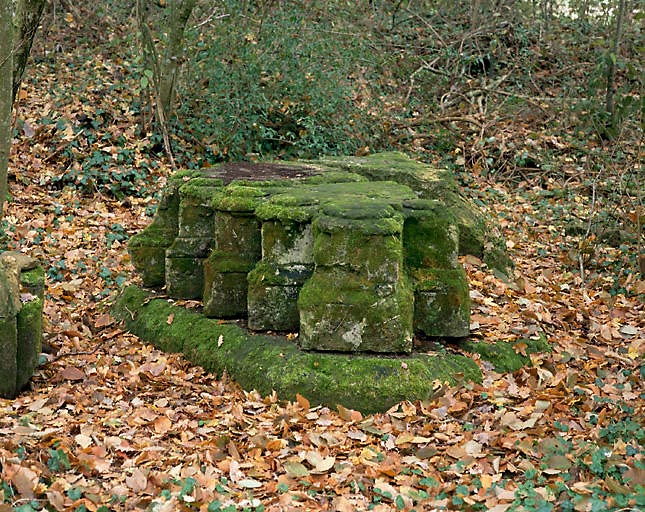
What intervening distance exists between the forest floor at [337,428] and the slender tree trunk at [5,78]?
4.90ft

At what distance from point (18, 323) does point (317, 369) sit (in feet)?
6.49

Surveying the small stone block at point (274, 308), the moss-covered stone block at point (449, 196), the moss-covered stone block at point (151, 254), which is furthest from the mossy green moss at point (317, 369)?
the moss-covered stone block at point (449, 196)

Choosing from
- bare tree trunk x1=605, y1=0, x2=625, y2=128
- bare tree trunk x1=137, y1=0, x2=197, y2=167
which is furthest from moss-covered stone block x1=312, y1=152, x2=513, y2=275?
bare tree trunk x1=605, y1=0, x2=625, y2=128

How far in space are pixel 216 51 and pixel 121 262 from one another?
413cm

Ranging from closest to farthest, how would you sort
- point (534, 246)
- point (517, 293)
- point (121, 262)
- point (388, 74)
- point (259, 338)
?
point (259, 338), point (517, 293), point (121, 262), point (534, 246), point (388, 74)

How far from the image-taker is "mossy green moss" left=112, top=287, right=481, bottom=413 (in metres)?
5.14

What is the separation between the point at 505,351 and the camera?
19.7 ft

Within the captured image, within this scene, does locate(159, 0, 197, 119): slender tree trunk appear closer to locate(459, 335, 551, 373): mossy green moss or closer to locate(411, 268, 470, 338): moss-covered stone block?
locate(411, 268, 470, 338): moss-covered stone block

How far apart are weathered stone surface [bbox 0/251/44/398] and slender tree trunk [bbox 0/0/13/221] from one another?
55 cm

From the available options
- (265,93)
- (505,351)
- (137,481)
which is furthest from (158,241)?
(265,93)

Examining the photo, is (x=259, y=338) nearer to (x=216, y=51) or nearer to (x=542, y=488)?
(x=542, y=488)

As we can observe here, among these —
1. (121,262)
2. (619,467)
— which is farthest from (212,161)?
(619,467)

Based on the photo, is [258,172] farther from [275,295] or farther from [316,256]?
[316,256]

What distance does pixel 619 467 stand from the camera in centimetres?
410
